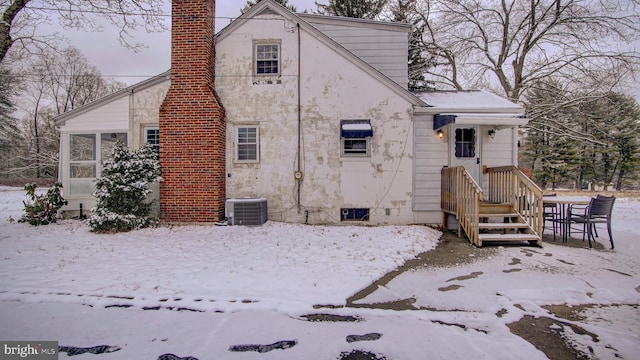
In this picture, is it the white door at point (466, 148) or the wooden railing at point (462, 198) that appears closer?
the wooden railing at point (462, 198)

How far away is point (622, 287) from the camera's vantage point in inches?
177

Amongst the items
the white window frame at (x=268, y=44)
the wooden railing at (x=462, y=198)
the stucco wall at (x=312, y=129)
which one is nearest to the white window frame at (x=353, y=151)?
the stucco wall at (x=312, y=129)

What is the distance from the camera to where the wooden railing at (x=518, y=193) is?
6.78m

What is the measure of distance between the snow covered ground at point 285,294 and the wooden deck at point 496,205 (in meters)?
0.49

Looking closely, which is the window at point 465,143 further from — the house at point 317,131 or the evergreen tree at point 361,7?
the evergreen tree at point 361,7

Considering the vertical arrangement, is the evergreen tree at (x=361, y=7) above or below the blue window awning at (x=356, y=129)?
above

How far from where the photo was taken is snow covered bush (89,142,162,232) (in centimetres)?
739

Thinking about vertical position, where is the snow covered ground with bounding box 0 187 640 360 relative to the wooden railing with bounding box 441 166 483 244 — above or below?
below

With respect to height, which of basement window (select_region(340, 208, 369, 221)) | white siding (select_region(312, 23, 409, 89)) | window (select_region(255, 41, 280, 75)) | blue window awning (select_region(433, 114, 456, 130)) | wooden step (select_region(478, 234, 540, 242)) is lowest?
wooden step (select_region(478, 234, 540, 242))

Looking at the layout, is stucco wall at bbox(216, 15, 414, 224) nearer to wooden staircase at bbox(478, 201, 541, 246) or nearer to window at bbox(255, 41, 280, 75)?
window at bbox(255, 41, 280, 75)

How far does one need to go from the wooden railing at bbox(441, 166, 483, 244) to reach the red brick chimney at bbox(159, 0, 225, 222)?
20.3 feet

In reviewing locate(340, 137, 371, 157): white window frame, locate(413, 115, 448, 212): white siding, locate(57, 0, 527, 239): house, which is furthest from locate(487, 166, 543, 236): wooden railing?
locate(340, 137, 371, 157): white window frame

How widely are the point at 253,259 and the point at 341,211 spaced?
389 centimetres

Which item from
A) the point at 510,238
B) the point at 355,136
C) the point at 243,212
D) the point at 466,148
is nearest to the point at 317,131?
the point at 355,136
